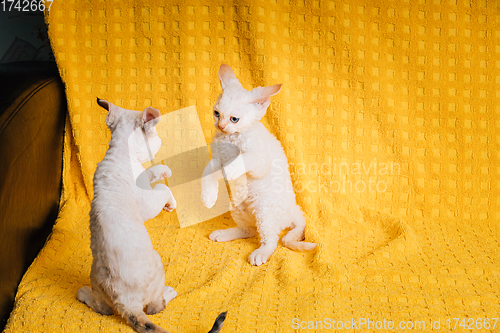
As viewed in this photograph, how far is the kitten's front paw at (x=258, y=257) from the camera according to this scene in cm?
127

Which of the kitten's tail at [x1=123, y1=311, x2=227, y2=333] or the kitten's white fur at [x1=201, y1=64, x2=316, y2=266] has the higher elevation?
the kitten's white fur at [x1=201, y1=64, x2=316, y2=266]

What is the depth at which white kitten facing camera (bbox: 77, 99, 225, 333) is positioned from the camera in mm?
896

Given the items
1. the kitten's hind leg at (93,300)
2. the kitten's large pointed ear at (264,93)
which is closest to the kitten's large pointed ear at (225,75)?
the kitten's large pointed ear at (264,93)

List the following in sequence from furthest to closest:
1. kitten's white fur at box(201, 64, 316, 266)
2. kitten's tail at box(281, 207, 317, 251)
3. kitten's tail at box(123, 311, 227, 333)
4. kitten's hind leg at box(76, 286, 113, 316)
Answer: kitten's tail at box(281, 207, 317, 251), kitten's white fur at box(201, 64, 316, 266), kitten's hind leg at box(76, 286, 113, 316), kitten's tail at box(123, 311, 227, 333)

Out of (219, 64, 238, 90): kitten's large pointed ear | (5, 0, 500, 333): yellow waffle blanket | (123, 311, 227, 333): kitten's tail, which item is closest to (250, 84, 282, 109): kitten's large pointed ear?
(219, 64, 238, 90): kitten's large pointed ear

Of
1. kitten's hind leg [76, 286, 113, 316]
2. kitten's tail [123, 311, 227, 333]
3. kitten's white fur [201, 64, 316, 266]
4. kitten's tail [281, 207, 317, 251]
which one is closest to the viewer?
kitten's tail [123, 311, 227, 333]

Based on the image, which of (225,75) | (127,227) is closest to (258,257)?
(127,227)

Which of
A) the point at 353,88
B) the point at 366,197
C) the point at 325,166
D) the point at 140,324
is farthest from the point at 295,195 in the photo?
the point at 140,324

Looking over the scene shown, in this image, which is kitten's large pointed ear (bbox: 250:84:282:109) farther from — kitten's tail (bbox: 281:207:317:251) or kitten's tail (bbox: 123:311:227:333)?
kitten's tail (bbox: 123:311:227:333)

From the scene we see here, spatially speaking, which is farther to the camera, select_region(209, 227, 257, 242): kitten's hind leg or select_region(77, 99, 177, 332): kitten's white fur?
select_region(209, 227, 257, 242): kitten's hind leg

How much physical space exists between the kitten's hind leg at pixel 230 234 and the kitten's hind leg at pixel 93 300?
508mm

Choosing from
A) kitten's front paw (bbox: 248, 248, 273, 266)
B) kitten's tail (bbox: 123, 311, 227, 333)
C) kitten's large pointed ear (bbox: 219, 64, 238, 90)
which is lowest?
kitten's front paw (bbox: 248, 248, 273, 266)

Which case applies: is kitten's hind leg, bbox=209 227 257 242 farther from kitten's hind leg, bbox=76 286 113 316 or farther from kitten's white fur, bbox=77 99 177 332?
kitten's hind leg, bbox=76 286 113 316

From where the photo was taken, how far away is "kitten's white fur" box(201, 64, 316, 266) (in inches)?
48.1
